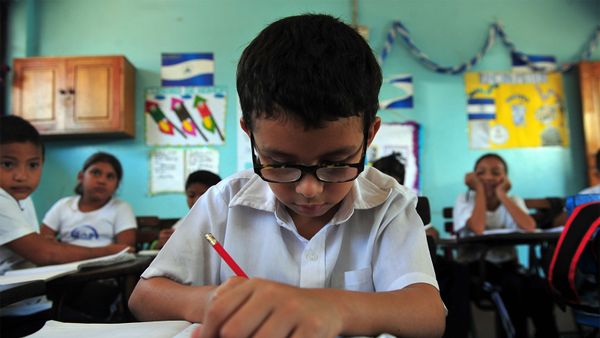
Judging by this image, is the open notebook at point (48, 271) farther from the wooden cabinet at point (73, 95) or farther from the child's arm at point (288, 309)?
the wooden cabinet at point (73, 95)

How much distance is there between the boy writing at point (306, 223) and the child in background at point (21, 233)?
2.21 ft

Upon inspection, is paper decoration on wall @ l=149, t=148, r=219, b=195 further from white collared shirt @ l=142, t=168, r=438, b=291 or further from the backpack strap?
white collared shirt @ l=142, t=168, r=438, b=291

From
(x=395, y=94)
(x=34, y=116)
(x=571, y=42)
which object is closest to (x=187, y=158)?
(x=34, y=116)

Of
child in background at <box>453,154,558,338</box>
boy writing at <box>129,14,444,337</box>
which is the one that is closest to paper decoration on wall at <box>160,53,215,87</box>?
child in background at <box>453,154,558,338</box>

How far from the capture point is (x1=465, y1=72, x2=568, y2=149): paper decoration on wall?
349 centimetres

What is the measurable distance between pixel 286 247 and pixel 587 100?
345 centimetres

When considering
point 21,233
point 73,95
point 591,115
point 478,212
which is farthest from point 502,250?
point 73,95

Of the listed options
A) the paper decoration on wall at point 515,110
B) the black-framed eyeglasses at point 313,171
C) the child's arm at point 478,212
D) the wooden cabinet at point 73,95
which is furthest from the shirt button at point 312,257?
the paper decoration on wall at point 515,110

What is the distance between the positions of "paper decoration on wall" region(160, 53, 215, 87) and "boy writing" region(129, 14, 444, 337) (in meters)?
2.96

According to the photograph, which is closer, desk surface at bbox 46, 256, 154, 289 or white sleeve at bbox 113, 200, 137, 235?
desk surface at bbox 46, 256, 154, 289

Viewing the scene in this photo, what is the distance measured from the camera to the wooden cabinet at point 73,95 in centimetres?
336

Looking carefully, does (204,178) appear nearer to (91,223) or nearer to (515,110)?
(91,223)

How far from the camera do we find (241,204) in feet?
2.50

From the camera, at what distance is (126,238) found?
85.4 inches
